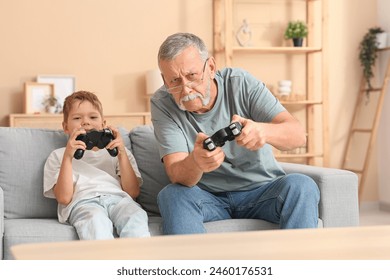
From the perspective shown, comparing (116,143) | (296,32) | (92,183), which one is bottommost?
(92,183)

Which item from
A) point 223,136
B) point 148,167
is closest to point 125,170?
point 148,167

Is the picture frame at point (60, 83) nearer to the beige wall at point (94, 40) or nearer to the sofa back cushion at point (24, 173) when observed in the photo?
the beige wall at point (94, 40)

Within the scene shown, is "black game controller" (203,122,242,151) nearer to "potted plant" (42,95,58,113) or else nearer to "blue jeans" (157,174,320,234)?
"blue jeans" (157,174,320,234)

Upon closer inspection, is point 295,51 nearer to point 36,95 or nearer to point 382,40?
point 382,40

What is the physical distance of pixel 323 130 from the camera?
19.9 feet

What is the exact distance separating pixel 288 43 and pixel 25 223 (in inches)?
156

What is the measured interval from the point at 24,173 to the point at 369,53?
4072mm

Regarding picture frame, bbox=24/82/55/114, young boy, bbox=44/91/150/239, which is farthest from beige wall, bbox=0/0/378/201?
young boy, bbox=44/91/150/239

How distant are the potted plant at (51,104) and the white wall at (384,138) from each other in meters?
2.86

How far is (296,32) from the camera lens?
19.8 ft

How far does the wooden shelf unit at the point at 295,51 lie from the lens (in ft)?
19.8

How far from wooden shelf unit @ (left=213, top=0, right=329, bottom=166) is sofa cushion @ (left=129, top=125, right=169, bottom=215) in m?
2.69
